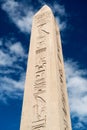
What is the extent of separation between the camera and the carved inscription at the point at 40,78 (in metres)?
6.21

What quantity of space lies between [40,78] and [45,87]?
0.35 metres

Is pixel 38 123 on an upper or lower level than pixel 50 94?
lower

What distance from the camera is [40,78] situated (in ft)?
22.8

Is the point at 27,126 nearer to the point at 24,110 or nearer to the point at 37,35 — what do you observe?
the point at 24,110

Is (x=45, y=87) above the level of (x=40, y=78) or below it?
below

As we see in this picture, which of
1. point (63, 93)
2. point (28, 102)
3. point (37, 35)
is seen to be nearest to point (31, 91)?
point (28, 102)

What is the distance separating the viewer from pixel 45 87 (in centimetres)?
669

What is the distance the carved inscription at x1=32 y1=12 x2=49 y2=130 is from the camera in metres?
6.21

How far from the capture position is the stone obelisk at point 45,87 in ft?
20.3

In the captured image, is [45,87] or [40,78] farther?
[40,78]

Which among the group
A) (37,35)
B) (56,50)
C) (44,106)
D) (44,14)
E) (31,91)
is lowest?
(44,106)

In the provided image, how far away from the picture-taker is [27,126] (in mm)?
6254

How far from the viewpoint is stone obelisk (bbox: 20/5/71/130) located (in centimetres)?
619

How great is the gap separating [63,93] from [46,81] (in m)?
0.58
